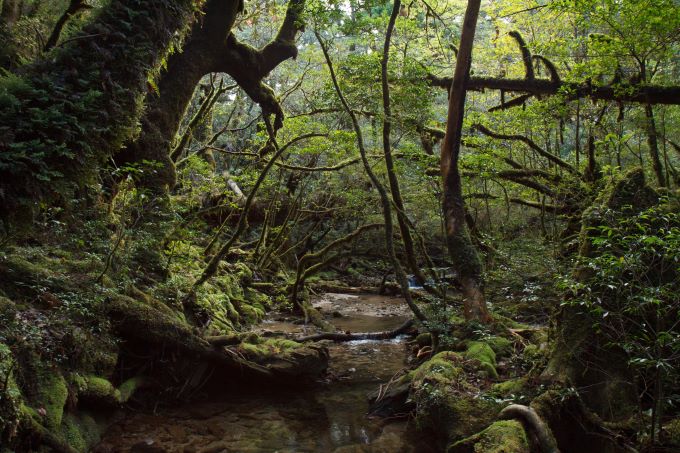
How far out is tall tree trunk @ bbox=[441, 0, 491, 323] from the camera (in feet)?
27.7

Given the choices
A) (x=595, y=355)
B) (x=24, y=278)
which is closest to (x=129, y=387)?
(x=24, y=278)

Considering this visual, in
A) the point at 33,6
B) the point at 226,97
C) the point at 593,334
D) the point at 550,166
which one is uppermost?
the point at 226,97

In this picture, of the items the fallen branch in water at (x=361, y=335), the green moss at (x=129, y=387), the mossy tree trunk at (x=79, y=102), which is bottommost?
the fallen branch in water at (x=361, y=335)

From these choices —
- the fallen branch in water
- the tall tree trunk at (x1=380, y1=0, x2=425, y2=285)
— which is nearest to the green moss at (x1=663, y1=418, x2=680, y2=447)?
the tall tree trunk at (x1=380, y1=0, x2=425, y2=285)

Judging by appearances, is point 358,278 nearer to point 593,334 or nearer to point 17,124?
point 593,334

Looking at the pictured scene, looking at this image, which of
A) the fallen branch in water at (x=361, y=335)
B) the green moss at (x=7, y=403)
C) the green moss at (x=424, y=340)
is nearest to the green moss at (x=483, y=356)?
the green moss at (x=424, y=340)

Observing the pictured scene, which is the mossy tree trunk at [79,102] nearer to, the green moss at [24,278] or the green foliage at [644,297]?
the green moss at [24,278]

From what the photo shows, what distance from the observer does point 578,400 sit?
455 centimetres

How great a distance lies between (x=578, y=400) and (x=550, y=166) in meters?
10.6

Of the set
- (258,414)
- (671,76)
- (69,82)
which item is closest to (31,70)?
(69,82)

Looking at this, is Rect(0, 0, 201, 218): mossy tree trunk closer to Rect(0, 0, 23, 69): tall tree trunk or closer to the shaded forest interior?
the shaded forest interior

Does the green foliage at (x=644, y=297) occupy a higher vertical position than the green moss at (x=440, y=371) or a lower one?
higher

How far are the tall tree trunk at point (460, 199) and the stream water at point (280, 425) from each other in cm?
221

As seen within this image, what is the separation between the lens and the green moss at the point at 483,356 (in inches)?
254
